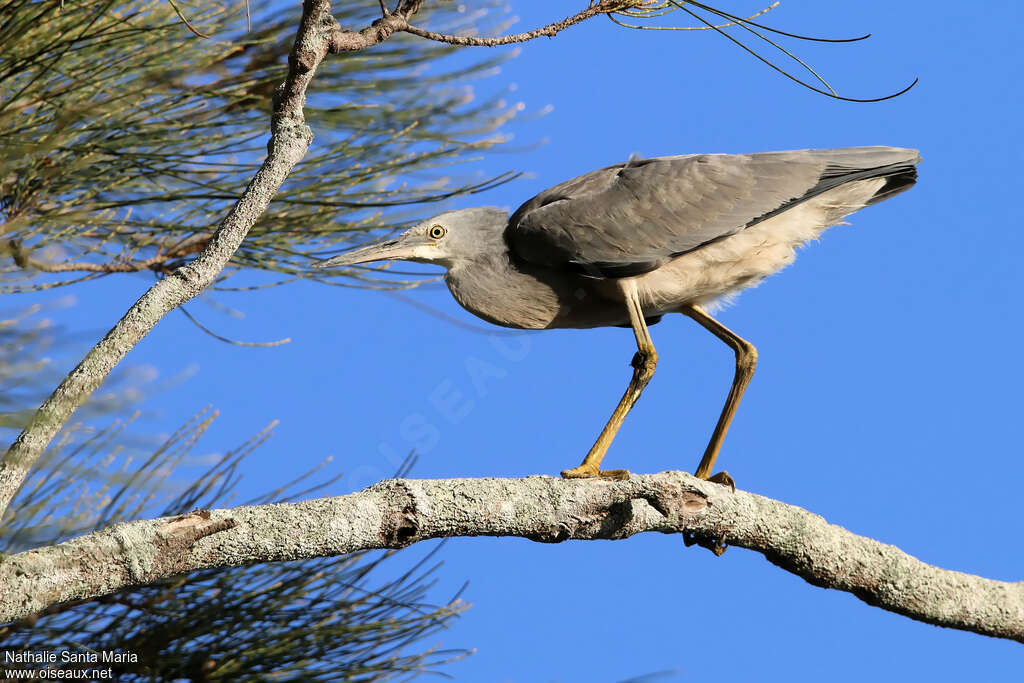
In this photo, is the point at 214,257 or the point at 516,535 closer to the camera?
the point at 214,257

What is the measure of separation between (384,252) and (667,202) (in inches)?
27.1

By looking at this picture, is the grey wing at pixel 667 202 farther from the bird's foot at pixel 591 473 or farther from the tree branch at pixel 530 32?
the tree branch at pixel 530 32

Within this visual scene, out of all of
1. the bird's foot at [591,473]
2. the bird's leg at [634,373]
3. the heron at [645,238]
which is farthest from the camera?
the heron at [645,238]

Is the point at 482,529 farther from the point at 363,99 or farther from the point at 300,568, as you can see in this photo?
the point at 363,99

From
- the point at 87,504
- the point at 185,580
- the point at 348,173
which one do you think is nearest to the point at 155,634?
the point at 185,580

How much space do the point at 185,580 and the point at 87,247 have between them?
99 cm

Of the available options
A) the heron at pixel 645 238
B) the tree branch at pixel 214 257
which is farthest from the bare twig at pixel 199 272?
the heron at pixel 645 238

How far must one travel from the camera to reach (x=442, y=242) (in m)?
2.59

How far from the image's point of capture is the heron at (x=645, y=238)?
2465 mm

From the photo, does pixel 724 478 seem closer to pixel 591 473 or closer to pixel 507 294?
pixel 591 473

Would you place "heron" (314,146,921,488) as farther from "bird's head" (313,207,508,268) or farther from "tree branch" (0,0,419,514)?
"tree branch" (0,0,419,514)

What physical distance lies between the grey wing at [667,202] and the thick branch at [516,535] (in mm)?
598

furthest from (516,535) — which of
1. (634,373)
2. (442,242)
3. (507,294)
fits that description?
(442,242)

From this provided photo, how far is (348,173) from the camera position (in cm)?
278
